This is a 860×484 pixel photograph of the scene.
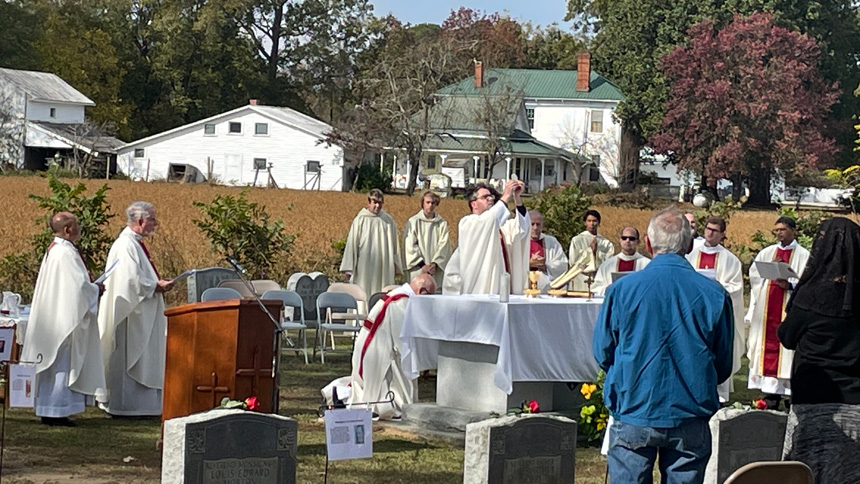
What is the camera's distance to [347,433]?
739 cm

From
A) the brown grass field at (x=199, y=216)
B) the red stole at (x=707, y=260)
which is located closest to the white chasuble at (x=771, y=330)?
the red stole at (x=707, y=260)

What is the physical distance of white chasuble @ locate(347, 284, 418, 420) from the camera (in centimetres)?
1159

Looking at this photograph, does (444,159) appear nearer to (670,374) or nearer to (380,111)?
(380,111)

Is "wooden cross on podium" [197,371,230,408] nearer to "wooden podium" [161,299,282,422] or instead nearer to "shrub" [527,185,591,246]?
"wooden podium" [161,299,282,422]

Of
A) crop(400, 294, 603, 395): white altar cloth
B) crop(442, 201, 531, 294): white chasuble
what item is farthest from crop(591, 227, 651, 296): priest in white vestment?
crop(400, 294, 603, 395): white altar cloth

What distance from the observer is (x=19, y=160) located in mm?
71500

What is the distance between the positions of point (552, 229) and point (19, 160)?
55474 mm

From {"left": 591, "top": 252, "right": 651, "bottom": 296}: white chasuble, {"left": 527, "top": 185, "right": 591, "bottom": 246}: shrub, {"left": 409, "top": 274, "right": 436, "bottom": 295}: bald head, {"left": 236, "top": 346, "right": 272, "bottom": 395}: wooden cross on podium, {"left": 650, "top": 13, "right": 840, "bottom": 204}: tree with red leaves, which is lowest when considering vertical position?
{"left": 236, "top": 346, "right": 272, "bottom": 395}: wooden cross on podium

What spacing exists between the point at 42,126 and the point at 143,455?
213 ft

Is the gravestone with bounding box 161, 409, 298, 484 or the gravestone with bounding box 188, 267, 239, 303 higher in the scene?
the gravestone with bounding box 188, 267, 239, 303

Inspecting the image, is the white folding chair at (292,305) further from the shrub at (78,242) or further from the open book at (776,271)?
the open book at (776,271)

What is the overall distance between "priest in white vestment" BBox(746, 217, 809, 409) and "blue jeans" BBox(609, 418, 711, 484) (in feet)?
25.4

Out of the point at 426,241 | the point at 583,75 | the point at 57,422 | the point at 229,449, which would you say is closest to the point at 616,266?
the point at 426,241

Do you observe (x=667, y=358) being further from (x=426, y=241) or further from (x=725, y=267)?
(x=426, y=241)
